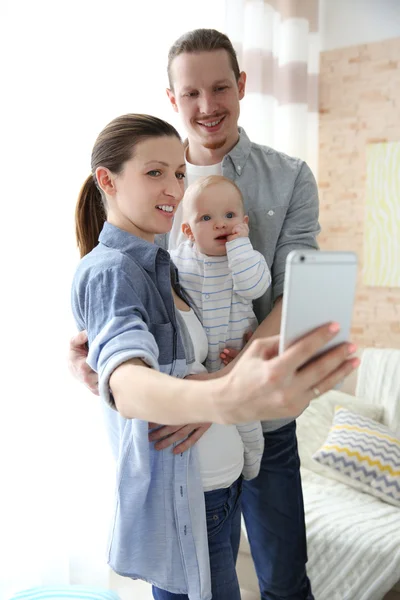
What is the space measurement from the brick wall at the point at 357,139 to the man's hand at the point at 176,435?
278 cm

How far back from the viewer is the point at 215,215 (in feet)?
4.45

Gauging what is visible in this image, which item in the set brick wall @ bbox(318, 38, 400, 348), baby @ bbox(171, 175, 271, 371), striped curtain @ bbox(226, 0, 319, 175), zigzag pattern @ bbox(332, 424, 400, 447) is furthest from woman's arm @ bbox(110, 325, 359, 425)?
brick wall @ bbox(318, 38, 400, 348)

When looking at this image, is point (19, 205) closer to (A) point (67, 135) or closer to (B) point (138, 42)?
(A) point (67, 135)

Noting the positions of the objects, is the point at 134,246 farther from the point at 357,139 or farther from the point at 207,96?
the point at 357,139

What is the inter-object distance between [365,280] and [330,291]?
10.3 ft

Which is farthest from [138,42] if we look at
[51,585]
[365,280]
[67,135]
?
[365,280]

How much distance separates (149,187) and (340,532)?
1600 millimetres

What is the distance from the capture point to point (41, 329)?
1.79 m

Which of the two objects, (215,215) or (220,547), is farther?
(215,215)

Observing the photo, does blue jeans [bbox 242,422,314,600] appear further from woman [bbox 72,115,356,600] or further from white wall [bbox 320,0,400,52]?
white wall [bbox 320,0,400,52]

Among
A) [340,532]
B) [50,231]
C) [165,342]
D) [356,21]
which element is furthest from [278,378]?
[356,21]

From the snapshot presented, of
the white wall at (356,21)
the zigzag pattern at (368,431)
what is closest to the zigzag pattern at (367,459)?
the zigzag pattern at (368,431)

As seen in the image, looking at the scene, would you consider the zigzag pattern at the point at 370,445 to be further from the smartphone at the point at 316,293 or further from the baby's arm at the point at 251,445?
the smartphone at the point at 316,293

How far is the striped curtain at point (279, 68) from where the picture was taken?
8.49 feet
